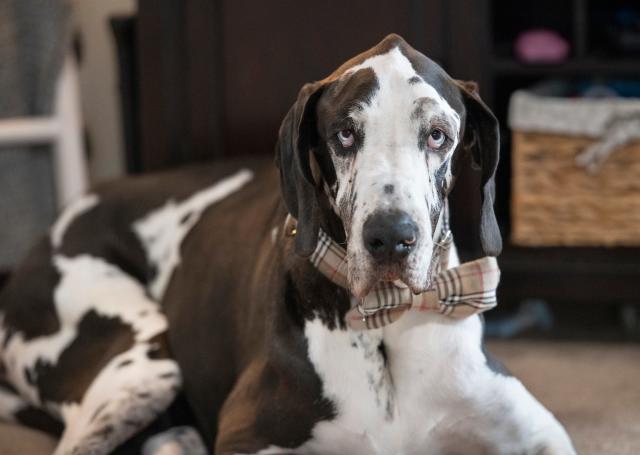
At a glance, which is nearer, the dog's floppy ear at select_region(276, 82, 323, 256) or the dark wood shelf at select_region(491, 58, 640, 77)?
the dog's floppy ear at select_region(276, 82, 323, 256)

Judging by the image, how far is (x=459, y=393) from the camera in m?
1.75

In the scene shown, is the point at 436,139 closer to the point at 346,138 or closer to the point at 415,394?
the point at 346,138

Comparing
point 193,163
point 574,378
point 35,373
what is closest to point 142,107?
point 193,163

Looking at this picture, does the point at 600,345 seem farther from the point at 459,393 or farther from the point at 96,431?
the point at 96,431

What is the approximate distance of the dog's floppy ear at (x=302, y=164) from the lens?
1652 mm

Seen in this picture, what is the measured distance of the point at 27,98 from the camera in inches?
119

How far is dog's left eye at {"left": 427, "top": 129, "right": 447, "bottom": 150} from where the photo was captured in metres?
1.59

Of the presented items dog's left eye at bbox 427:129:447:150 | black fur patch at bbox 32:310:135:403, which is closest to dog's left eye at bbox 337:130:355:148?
dog's left eye at bbox 427:129:447:150

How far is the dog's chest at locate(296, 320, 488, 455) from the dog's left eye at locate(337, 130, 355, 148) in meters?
0.31

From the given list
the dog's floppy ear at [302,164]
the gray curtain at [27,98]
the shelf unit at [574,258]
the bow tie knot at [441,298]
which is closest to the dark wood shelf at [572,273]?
the shelf unit at [574,258]

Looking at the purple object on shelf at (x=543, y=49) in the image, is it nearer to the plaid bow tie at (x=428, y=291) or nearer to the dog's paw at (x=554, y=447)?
the plaid bow tie at (x=428, y=291)

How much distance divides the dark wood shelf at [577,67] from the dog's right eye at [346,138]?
111cm

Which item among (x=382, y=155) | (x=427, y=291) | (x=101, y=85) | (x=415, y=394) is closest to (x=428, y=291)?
(x=427, y=291)

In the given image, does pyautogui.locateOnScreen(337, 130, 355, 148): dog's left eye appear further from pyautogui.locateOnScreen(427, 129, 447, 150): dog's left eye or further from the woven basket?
the woven basket
